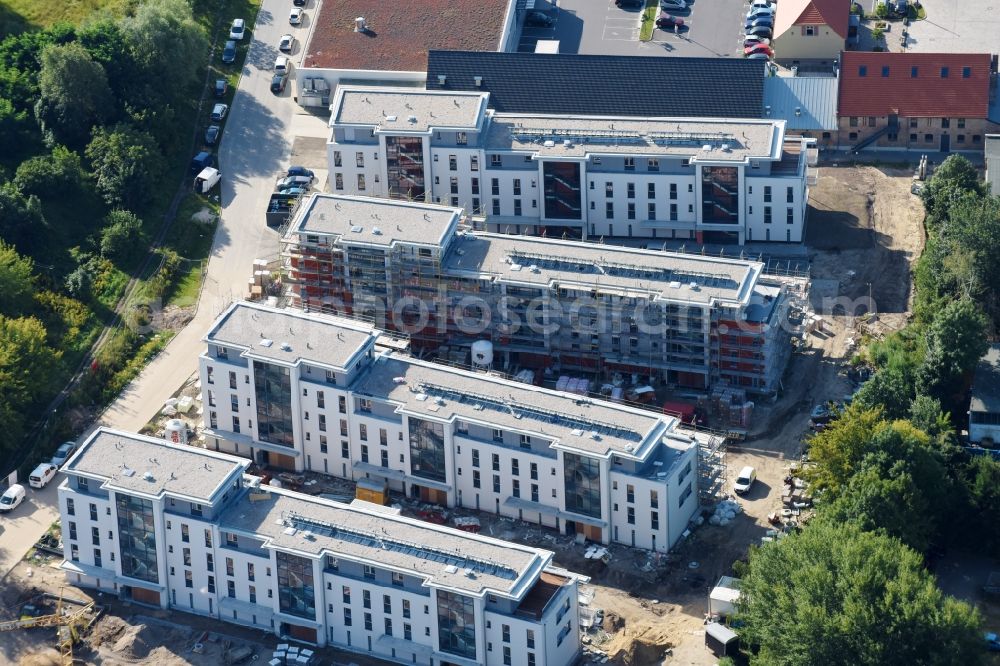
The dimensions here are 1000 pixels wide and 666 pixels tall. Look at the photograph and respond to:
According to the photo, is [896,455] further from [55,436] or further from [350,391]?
[55,436]

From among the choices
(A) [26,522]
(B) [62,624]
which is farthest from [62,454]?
(B) [62,624]

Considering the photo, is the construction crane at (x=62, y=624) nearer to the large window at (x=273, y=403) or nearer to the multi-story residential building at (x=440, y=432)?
the large window at (x=273, y=403)

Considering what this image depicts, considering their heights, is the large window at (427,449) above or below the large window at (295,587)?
above

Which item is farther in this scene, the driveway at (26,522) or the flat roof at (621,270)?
the flat roof at (621,270)

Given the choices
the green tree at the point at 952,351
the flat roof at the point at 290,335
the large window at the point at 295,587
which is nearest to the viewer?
the large window at the point at 295,587

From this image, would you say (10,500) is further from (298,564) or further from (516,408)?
(516,408)

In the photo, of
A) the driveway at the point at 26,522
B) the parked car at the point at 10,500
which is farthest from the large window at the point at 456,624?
the parked car at the point at 10,500
